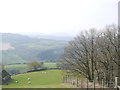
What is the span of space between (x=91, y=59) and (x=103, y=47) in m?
3.78

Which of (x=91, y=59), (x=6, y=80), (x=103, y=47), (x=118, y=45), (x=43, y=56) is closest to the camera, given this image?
(x=118, y=45)

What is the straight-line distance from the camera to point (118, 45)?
28828 mm

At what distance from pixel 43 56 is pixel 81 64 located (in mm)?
123457

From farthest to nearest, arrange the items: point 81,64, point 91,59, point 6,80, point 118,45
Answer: point 6,80 → point 81,64 → point 91,59 → point 118,45

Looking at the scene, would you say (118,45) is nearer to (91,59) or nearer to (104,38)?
(104,38)

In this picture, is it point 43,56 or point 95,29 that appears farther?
point 43,56

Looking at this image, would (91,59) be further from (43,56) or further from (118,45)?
(43,56)

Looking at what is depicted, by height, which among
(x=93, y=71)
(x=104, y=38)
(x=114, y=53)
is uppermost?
(x=104, y=38)

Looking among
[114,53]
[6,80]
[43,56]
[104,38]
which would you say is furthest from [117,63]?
[43,56]

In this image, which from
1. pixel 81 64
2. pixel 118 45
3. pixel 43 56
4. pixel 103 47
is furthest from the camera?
pixel 43 56

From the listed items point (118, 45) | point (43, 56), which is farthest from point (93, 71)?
point (43, 56)

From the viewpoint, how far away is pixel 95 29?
34.0 m

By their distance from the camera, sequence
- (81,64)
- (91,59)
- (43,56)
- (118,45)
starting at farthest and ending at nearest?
(43,56) < (81,64) < (91,59) < (118,45)

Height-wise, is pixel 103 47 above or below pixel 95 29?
below
